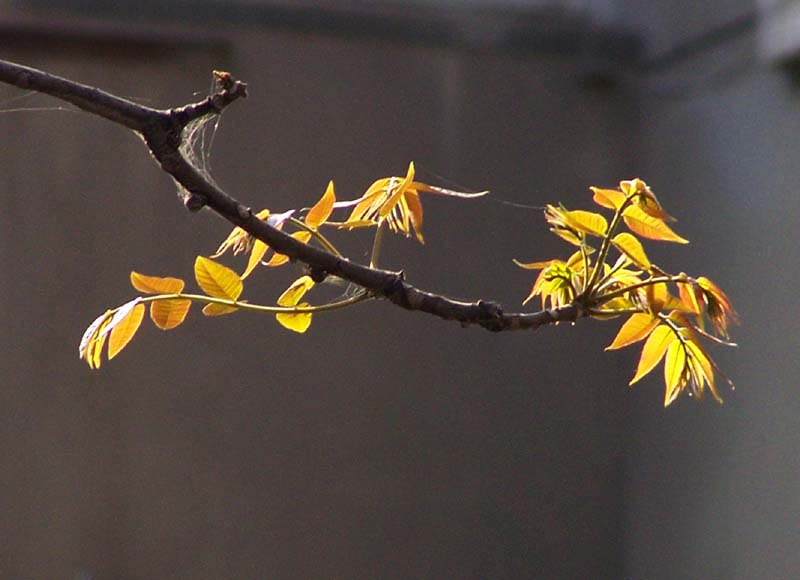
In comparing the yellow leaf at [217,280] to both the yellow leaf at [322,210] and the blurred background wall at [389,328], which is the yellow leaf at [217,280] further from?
the blurred background wall at [389,328]

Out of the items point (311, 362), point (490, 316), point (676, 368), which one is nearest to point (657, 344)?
point (676, 368)

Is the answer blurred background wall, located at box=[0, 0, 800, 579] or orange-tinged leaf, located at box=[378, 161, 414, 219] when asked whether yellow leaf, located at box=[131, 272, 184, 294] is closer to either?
orange-tinged leaf, located at box=[378, 161, 414, 219]

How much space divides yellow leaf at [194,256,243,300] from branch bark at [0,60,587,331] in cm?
6

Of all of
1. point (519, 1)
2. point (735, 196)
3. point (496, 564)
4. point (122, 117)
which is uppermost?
point (519, 1)

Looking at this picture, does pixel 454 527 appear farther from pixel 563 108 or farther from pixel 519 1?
pixel 519 1

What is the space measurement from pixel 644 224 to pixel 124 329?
0.76 feet

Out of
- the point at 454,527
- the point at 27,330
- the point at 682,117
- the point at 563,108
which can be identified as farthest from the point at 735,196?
the point at 27,330

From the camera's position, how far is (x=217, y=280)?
0.39 m

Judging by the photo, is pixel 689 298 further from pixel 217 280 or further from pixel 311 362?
pixel 311 362

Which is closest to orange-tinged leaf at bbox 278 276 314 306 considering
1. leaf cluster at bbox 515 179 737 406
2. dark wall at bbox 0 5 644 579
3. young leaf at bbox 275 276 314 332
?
young leaf at bbox 275 276 314 332

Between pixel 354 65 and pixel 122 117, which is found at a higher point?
pixel 354 65

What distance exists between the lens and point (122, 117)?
11.6 inches

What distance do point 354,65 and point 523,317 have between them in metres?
1.56

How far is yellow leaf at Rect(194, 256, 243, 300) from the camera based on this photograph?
384mm
